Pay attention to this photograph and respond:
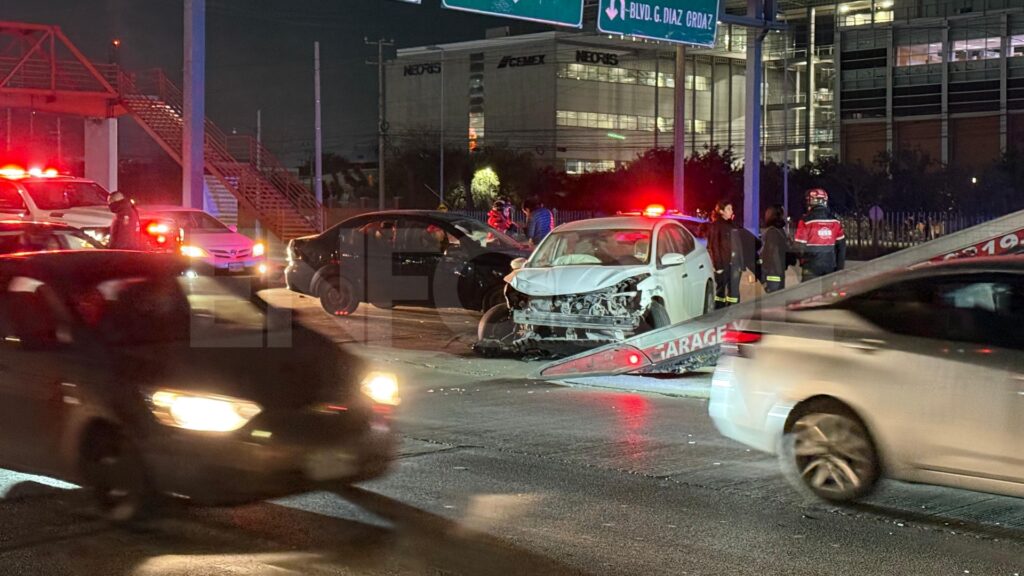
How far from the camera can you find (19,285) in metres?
7.04

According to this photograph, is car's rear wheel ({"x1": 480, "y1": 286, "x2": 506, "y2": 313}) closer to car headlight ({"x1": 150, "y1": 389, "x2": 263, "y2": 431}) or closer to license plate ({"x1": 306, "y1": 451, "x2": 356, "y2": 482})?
license plate ({"x1": 306, "y1": 451, "x2": 356, "y2": 482})

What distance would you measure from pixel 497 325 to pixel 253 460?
330 inches

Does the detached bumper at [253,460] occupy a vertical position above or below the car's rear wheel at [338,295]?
below

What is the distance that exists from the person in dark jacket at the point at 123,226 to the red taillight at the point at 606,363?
6189 millimetres

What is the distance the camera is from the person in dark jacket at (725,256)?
15.9 m

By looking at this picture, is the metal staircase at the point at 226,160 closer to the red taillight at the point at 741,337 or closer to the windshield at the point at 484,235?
the windshield at the point at 484,235

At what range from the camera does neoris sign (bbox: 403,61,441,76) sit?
399 ft

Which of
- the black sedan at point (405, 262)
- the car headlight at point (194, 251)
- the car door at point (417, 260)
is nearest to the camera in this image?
the black sedan at point (405, 262)

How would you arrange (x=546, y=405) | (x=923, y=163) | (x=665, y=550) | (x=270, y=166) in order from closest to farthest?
(x=665, y=550)
(x=546, y=405)
(x=270, y=166)
(x=923, y=163)

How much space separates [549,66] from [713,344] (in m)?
99.0

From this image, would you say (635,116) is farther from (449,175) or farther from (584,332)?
(584,332)

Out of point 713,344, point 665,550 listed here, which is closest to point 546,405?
point 713,344

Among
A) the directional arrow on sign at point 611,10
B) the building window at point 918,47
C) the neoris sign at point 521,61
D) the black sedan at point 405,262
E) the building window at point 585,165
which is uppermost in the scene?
the neoris sign at point 521,61

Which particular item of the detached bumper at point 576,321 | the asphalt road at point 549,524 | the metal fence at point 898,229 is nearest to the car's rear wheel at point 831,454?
the asphalt road at point 549,524
